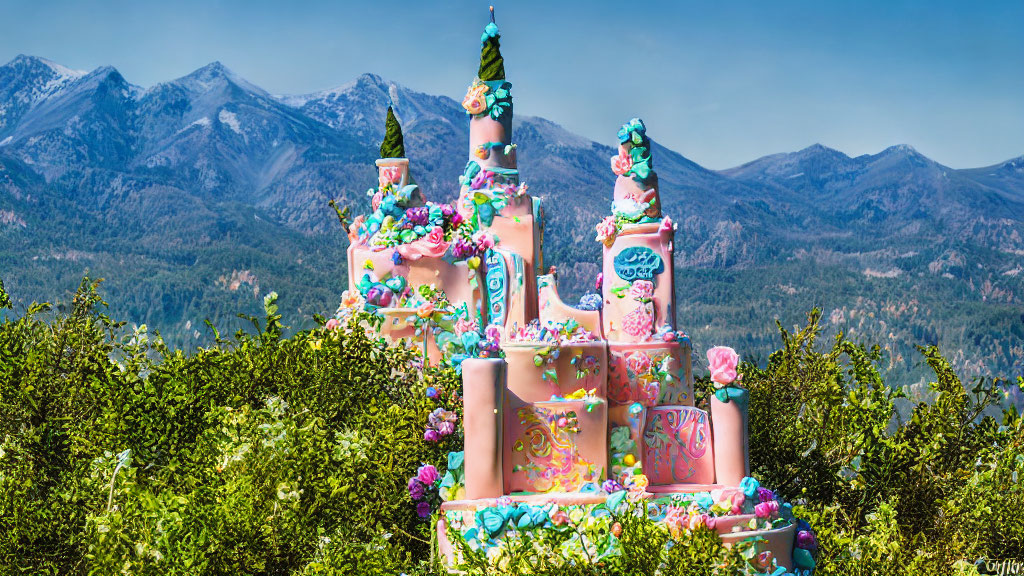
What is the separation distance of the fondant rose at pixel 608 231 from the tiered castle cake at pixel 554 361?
0.02 meters

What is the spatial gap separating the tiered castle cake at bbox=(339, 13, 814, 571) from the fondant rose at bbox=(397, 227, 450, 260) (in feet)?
0.10

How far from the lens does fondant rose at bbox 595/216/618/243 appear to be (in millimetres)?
19422

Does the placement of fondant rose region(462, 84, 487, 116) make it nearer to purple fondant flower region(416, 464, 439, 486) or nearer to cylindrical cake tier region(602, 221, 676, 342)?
cylindrical cake tier region(602, 221, 676, 342)

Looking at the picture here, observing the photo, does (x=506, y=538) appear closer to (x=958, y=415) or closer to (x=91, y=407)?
(x=91, y=407)

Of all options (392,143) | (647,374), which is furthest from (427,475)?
(392,143)

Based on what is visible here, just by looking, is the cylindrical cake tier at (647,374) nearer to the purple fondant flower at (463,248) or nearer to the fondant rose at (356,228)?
the purple fondant flower at (463,248)

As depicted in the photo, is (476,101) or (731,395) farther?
(476,101)

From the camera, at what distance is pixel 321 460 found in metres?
17.5

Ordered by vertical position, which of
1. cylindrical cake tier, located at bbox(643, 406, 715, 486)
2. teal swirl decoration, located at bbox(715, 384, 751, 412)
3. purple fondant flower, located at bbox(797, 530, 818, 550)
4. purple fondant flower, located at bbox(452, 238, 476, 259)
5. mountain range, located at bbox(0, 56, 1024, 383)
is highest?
mountain range, located at bbox(0, 56, 1024, 383)

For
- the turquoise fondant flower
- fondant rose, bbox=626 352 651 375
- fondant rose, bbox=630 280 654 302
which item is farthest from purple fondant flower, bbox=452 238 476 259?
the turquoise fondant flower

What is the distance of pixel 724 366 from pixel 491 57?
8.35m

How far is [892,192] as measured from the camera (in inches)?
5531

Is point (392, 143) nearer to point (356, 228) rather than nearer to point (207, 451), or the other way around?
point (356, 228)

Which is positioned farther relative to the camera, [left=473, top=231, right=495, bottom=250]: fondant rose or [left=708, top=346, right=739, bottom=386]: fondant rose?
[left=473, top=231, right=495, bottom=250]: fondant rose
